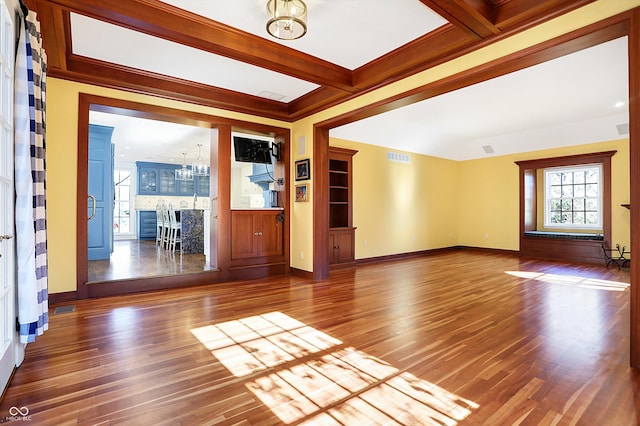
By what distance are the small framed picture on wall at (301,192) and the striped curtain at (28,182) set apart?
3.50 meters

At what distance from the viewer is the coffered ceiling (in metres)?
2.72

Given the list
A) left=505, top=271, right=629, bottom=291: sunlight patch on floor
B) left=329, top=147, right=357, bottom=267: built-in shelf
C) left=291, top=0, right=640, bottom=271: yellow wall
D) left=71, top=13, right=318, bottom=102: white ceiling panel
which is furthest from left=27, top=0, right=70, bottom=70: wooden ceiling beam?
left=505, top=271, right=629, bottom=291: sunlight patch on floor

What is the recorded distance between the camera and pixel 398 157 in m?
7.62

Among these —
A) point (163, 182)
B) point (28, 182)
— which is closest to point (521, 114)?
point (28, 182)

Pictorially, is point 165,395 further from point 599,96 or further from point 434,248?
point 434,248

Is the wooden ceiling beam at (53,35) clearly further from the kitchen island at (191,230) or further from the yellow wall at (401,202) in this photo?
the yellow wall at (401,202)

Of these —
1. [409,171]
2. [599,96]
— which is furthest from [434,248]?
[599,96]

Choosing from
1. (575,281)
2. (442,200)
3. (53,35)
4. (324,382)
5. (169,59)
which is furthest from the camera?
(442,200)

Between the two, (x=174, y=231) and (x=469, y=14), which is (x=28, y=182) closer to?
(x=469, y=14)

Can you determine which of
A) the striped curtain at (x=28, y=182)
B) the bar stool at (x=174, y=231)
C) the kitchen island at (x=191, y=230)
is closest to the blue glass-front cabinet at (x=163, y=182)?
the bar stool at (x=174, y=231)

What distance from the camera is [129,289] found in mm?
4262

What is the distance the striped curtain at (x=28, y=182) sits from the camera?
6.86 ft

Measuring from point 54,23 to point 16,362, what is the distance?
267 cm

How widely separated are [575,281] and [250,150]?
Answer: 5495mm
